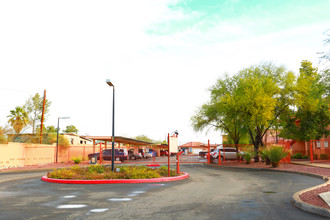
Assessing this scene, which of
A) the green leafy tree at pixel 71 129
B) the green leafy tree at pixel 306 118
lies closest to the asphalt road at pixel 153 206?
the green leafy tree at pixel 306 118

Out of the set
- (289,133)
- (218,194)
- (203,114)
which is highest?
(203,114)

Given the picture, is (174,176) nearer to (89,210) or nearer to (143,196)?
(143,196)

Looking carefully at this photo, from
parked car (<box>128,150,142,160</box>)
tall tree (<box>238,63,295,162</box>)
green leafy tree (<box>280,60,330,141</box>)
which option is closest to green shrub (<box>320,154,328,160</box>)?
green leafy tree (<box>280,60,330,141</box>)

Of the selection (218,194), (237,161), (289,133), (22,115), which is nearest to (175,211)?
(218,194)

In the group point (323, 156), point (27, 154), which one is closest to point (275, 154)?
point (323, 156)

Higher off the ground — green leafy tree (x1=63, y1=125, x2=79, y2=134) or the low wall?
green leafy tree (x1=63, y1=125, x2=79, y2=134)

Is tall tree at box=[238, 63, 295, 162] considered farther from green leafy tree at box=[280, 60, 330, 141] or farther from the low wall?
the low wall

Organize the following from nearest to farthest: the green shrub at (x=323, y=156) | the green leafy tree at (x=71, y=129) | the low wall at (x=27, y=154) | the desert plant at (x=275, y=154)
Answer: the desert plant at (x=275, y=154) → the low wall at (x=27, y=154) → the green shrub at (x=323, y=156) → the green leafy tree at (x=71, y=129)

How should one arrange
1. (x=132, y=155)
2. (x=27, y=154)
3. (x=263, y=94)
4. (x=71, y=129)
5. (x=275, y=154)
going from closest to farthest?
(x=275, y=154), (x=263, y=94), (x=27, y=154), (x=132, y=155), (x=71, y=129)

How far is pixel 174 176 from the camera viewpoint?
1552 cm

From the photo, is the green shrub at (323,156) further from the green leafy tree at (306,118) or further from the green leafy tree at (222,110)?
the green leafy tree at (222,110)

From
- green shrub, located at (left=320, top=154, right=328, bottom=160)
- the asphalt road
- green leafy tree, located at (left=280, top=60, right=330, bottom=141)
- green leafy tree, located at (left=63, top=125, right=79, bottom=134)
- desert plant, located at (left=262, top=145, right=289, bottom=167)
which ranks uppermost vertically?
green leafy tree, located at (left=63, top=125, right=79, bottom=134)

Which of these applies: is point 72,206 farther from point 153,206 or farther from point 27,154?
point 27,154

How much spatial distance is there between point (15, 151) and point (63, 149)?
802 cm
